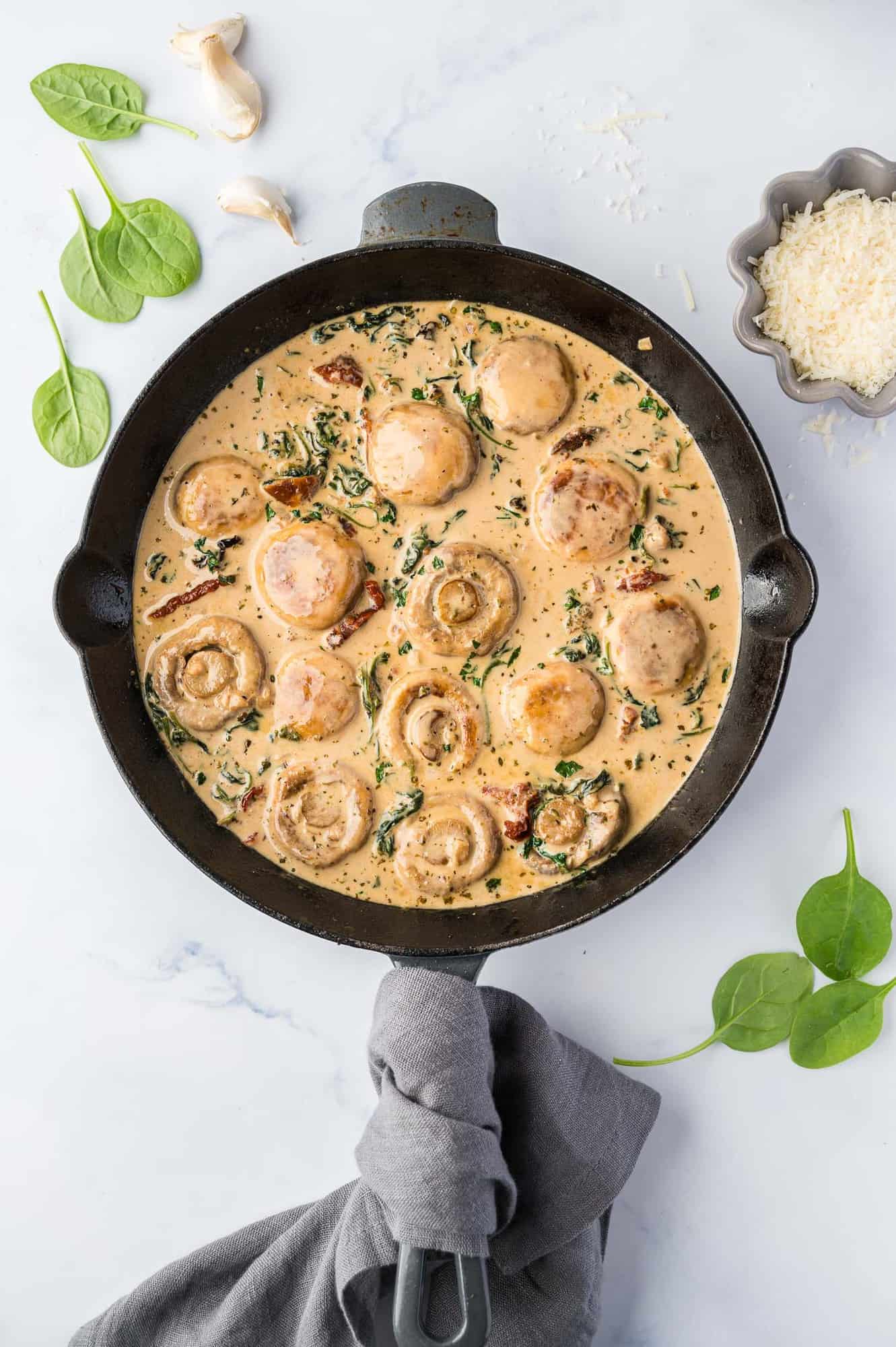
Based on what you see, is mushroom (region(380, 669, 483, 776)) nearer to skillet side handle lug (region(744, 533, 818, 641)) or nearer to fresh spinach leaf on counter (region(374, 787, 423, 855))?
fresh spinach leaf on counter (region(374, 787, 423, 855))

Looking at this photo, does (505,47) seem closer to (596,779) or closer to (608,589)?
(608,589)

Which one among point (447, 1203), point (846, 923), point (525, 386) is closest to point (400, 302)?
point (525, 386)

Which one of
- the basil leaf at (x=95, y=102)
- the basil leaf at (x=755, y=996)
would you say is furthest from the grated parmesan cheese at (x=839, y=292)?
the basil leaf at (x=95, y=102)

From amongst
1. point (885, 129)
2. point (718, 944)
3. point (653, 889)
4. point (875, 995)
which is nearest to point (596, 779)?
point (653, 889)

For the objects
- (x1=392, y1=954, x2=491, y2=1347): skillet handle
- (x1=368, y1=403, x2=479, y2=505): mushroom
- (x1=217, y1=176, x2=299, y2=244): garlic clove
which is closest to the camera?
(x1=392, y1=954, x2=491, y2=1347): skillet handle

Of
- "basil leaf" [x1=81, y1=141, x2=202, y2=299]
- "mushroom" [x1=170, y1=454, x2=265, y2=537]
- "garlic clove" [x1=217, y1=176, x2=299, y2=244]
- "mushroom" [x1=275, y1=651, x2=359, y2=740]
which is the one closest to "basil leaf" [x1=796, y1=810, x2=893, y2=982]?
"mushroom" [x1=275, y1=651, x2=359, y2=740]

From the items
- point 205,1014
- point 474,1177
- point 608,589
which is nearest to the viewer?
point 474,1177
